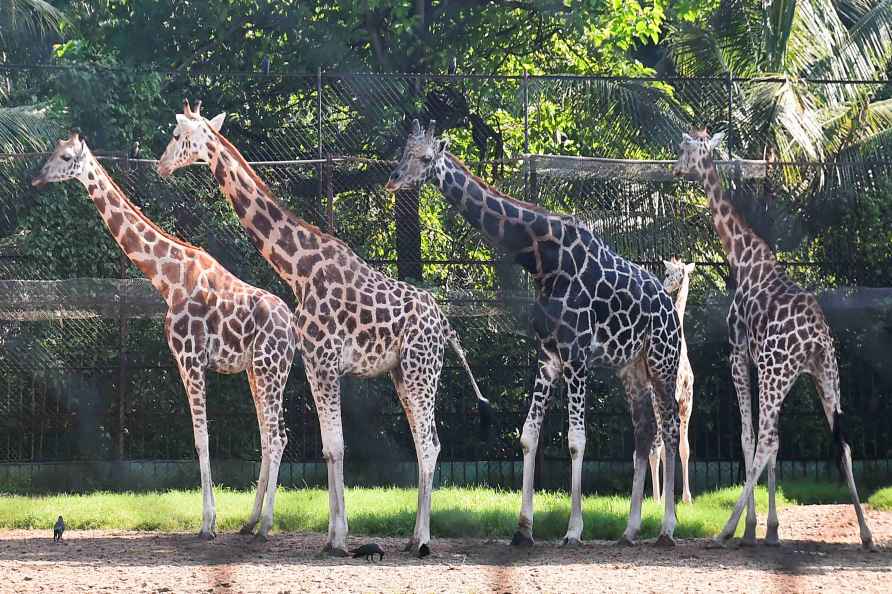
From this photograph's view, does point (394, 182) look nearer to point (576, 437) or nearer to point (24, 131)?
point (576, 437)

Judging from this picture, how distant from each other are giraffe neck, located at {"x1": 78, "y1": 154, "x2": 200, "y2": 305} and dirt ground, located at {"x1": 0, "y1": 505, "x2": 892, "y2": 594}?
179 centimetres

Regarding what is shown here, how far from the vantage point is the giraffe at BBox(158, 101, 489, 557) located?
29.8 ft

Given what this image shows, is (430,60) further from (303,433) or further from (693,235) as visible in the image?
(303,433)

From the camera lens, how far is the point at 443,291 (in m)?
12.7

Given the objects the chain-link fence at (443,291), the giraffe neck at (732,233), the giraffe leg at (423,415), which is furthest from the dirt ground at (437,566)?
the chain-link fence at (443,291)

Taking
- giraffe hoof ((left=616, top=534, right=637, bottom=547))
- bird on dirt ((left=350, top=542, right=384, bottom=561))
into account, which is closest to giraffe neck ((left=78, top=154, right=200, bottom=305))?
bird on dirt ((left=350, top=542, right=384, bottom=561))

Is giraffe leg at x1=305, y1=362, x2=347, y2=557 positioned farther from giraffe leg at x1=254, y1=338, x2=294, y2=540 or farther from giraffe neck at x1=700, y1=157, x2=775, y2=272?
giraffe neck at x1=700, y1=157, x2=775, y2=272

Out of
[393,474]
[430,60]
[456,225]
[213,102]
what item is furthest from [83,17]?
[393,474]

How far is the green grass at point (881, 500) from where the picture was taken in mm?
11484

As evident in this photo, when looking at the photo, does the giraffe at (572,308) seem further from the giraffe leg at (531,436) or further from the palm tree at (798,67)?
the palm tree at (798,67)

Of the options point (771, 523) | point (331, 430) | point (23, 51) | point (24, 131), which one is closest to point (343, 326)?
point (331, 430)

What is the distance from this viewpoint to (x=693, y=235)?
13.1 m

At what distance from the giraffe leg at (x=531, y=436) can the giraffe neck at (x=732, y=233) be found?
153 centimetres

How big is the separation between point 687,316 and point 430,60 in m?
4.41
